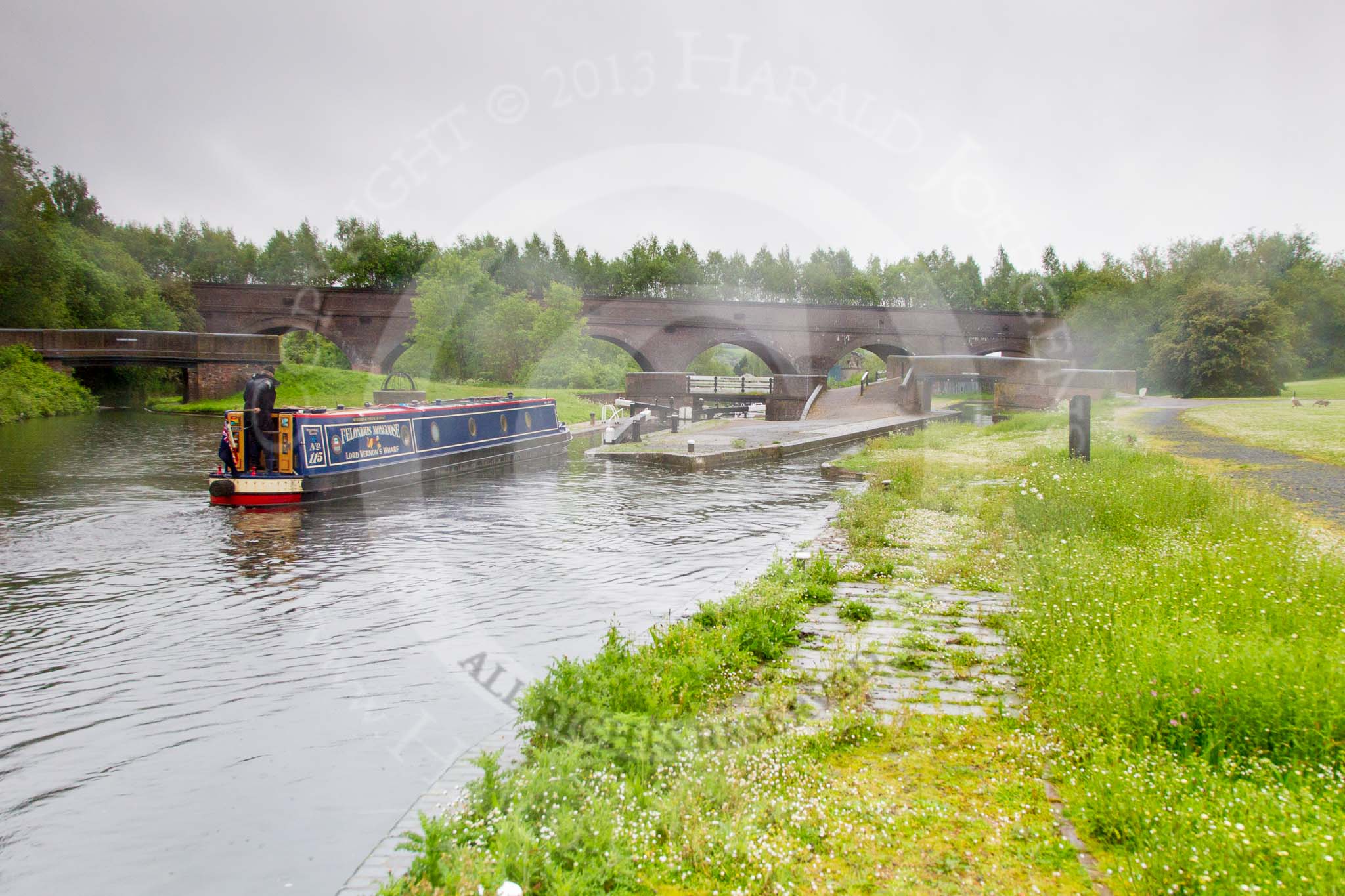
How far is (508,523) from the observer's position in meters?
11.2

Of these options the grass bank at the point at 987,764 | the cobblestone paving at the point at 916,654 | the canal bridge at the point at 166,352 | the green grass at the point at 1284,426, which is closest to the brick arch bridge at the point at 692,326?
the canal bridge at the point at 166,352

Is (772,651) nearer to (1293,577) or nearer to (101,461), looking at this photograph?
(1293,577)

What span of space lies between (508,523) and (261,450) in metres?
4.57

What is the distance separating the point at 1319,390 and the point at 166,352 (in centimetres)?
4423

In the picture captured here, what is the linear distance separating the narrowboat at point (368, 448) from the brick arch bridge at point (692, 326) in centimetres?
2532

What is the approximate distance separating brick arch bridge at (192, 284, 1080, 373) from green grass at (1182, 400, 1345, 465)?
25.0 m

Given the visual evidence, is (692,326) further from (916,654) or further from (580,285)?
(916,654)

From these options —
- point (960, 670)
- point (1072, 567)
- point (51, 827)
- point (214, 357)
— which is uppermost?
point (214, 357)

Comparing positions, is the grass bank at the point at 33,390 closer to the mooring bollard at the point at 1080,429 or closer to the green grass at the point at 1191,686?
the mooring bollard at the point at 1080,429

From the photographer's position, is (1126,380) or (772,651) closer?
(772,651)

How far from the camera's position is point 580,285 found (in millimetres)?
69125

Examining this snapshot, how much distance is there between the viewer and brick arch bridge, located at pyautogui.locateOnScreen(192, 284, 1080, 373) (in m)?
43.2

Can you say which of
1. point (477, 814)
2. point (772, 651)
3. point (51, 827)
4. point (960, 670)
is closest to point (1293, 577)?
point (960, 670)

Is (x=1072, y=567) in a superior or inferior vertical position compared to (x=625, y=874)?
superior
